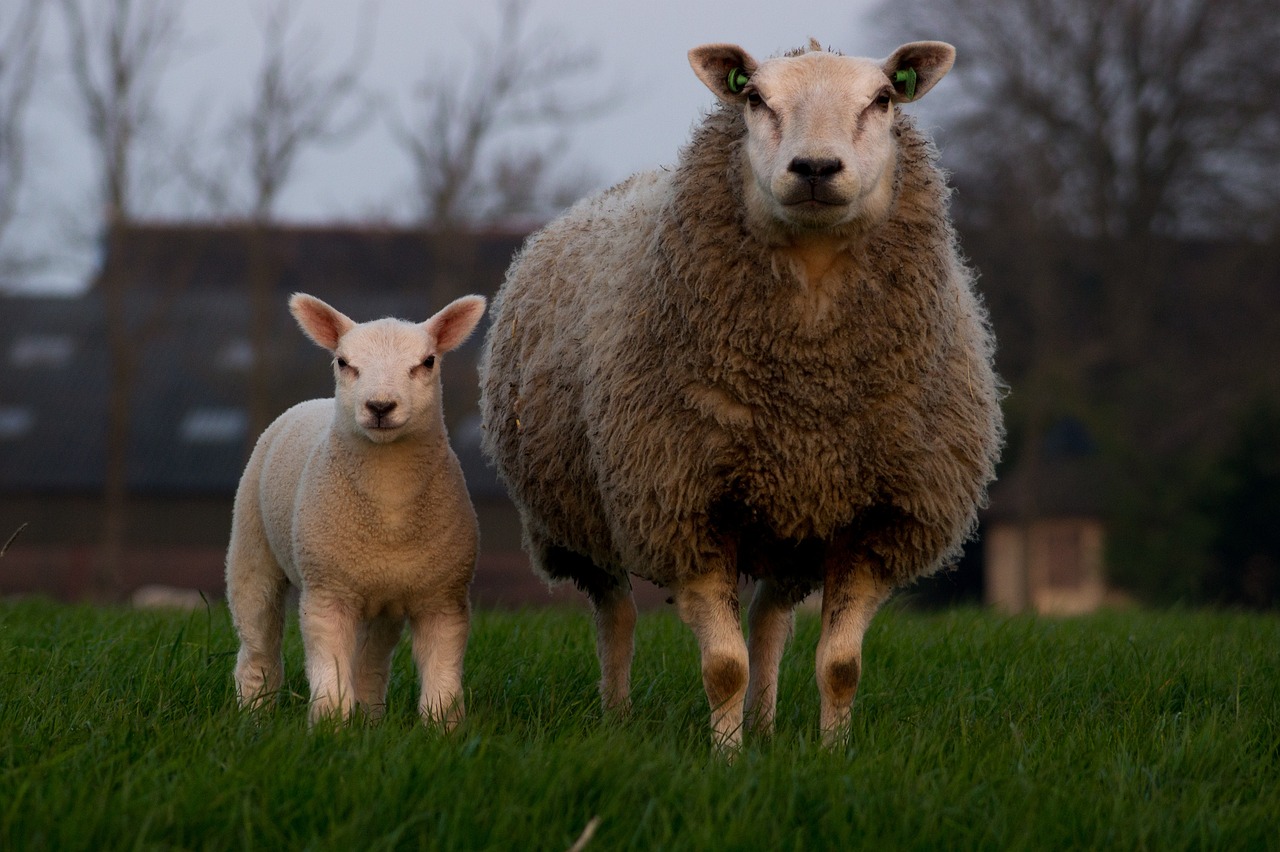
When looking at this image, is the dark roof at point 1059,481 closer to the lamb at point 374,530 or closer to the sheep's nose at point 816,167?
the lamb at point 374,530

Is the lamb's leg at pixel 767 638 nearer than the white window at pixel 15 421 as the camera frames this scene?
Yes

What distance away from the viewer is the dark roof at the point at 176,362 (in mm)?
28312

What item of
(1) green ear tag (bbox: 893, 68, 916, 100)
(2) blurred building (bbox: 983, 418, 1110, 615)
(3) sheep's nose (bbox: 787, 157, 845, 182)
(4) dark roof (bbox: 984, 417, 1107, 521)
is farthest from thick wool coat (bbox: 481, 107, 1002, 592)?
(2) blurred building (bbox: 983, 418, 1110, 615)

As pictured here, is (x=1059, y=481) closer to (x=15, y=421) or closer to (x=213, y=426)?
(x=213, y=426)

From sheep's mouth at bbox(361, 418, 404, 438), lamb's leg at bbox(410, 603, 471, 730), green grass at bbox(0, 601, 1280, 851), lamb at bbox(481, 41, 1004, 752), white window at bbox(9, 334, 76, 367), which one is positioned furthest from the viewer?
white window at bbox(9, 334, 76, 367)

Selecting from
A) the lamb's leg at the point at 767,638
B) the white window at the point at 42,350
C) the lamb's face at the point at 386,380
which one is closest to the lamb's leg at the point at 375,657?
the lamb's face at the point at 386,380

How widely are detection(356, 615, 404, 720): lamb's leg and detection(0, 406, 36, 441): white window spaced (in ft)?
92.5

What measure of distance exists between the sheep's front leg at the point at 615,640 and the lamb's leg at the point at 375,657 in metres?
0.76

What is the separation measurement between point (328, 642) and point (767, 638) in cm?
157

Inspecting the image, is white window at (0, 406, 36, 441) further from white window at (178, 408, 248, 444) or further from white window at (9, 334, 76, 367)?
white window at (178, 408, 248, 444)

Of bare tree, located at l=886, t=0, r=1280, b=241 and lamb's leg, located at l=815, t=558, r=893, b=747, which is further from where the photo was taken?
bare tree, located at l=886, t=0, r=1280, b=241

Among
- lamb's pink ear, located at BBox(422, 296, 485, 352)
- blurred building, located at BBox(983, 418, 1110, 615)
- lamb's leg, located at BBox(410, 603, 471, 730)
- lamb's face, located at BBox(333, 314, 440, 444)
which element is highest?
lamb's pink ear, located at BBox(422, 296, 485, 352)

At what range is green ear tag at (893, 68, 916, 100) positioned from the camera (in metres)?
4.69

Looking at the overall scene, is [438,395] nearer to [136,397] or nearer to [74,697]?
[74,697]
